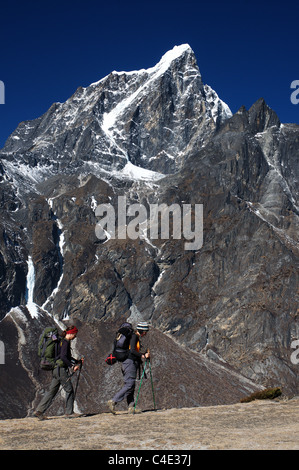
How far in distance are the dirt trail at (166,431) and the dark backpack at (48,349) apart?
1.89 m

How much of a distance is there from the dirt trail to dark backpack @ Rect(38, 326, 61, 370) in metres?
1.89

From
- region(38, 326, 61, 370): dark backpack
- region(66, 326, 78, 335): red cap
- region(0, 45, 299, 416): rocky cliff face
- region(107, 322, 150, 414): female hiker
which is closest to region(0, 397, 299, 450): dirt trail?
region(107, 322, 150, 414): female hiker

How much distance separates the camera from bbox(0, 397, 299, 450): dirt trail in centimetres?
1241

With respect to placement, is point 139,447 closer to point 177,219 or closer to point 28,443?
point 28,443

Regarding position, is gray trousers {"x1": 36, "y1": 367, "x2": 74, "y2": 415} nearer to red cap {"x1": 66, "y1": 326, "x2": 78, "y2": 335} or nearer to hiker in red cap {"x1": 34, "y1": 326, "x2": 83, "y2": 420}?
hiker in red cap {"x1": 34, "y1": 326, "x2": 83, "y2": 420}

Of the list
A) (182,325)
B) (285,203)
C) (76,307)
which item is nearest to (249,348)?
(182,325)

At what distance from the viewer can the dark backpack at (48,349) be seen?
17562 millimetres

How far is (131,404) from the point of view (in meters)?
19.0

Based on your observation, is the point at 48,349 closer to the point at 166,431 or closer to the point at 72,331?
the point at 72,331

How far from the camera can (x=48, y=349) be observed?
1764 cm

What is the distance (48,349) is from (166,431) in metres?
5.53

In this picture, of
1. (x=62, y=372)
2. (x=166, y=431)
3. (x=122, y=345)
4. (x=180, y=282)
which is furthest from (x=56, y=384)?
(x=180, y=282)

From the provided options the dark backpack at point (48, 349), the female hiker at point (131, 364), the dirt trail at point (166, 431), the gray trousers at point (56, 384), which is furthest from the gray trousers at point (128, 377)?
the dark backpack at point (48, 349)
